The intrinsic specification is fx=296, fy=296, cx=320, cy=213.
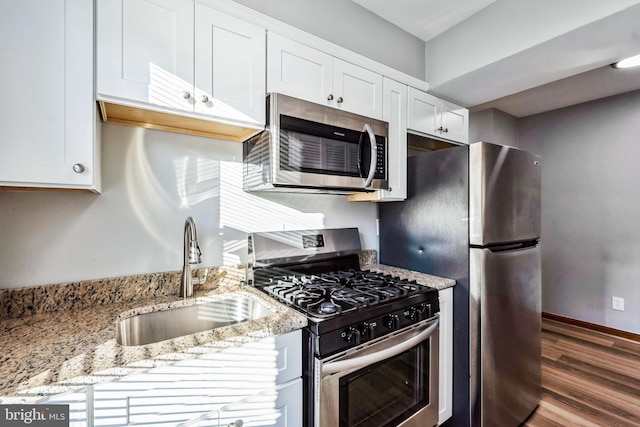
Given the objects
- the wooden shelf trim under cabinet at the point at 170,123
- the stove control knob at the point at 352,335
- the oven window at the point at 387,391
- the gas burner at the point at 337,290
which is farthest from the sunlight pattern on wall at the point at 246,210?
the oven window at the point at 387,391

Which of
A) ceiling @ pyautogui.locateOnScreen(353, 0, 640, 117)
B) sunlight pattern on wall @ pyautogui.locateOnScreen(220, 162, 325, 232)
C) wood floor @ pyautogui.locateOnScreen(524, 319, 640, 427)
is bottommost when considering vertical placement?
wood floor @ pyautogui.locateOnScreen(524, 319, 640, 427)

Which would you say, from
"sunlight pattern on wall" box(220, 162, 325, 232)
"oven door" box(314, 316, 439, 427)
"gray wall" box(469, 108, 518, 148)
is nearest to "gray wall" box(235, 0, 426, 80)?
"sunlight pattern on wall" box(220, 162, 325, 232)

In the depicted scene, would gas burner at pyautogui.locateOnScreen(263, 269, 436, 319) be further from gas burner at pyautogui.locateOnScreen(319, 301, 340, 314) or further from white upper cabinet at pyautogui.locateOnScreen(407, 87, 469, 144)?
white upper cabinet at pyautogui.locateOnScreen(407, 87, 469, 144)

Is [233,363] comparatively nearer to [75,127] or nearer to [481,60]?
[75,127]

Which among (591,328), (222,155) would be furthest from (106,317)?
(591,328)

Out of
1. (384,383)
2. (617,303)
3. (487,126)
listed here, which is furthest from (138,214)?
(617,303)

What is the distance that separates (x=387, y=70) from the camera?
1855mm

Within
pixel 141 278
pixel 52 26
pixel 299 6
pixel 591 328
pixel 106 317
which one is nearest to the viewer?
pixel 52 26

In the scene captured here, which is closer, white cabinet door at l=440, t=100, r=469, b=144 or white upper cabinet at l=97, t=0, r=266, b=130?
white upper cabinet at l=97, t=0, r=266, b=130

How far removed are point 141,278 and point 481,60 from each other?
2.34m

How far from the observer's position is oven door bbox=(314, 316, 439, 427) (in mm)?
1157

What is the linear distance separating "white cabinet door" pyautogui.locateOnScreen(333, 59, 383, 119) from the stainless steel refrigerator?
1.65 feet

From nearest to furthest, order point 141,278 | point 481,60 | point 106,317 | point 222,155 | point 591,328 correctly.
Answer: point 106,317 → point 141,278 → point 222,155 → point 481,60 → point 591,328

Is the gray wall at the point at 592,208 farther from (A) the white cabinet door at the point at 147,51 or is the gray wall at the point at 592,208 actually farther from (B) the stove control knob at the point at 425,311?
(A) the white cabinet door at the point at 147,51
